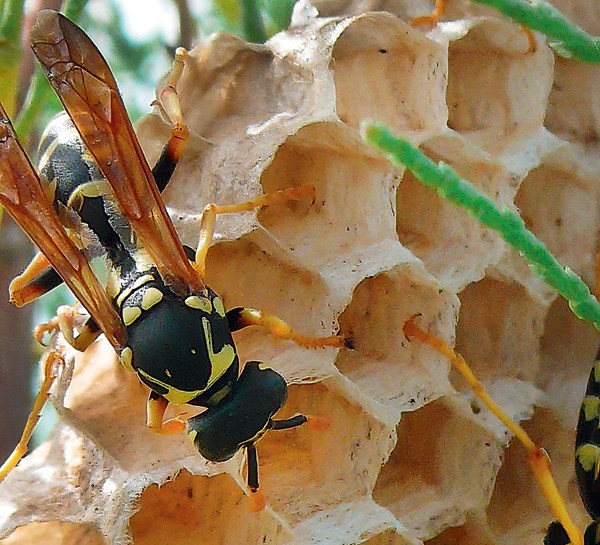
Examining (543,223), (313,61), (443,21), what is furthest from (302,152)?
(543,223)

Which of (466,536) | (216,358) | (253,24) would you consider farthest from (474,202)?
(253,24)

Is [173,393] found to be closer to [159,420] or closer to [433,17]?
[159,420]

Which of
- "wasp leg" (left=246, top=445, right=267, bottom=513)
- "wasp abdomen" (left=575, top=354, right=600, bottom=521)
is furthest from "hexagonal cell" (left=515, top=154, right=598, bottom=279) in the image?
"wasp leg" (left=246, top=445, right=267, bottom=513)

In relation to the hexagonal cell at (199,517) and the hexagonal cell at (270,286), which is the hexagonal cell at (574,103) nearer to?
the hexagonal cell at (270,286)

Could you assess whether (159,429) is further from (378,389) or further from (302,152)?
(302,152)

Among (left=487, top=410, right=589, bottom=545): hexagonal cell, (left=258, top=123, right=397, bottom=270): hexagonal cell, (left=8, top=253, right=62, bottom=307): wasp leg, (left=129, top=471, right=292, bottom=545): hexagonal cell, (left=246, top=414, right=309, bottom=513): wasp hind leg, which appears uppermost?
(left=258, top=123, right=397, bottom=270): hexagonal cell

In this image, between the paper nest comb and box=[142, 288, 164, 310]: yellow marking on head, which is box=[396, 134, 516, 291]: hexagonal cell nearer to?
the paper nest comb

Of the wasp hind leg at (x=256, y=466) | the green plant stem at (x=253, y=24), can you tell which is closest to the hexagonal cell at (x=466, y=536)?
the wasp hind leg at (x=256, y=466)
